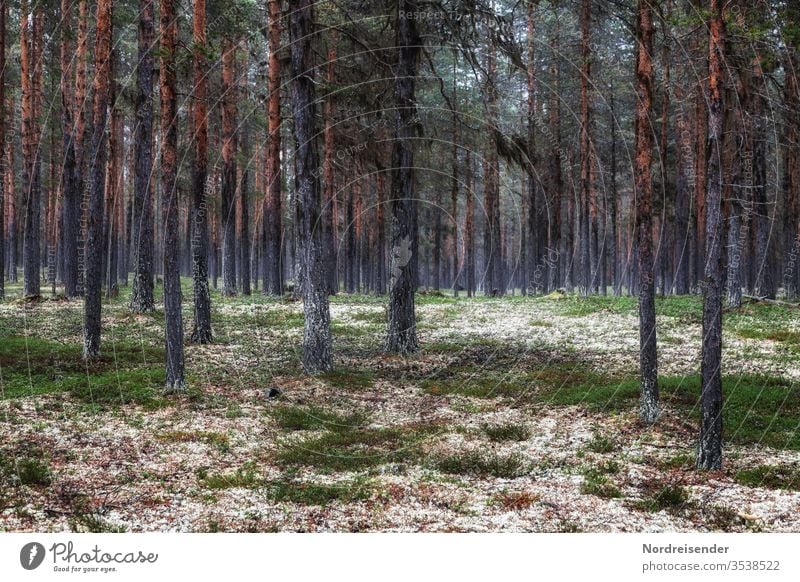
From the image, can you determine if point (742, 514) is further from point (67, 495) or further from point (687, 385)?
→ point (67, 495)

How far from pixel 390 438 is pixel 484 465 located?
1.94m

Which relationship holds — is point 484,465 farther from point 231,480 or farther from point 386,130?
point 386,130

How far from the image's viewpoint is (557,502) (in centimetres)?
838

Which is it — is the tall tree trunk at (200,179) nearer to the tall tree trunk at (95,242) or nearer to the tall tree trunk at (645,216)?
the tall tree trunk at (95,242)

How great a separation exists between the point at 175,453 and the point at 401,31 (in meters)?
13.0

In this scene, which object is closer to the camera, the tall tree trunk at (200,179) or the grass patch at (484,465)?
the grass patch at (484,465)

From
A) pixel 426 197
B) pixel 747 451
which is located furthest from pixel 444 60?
pixel 747 451

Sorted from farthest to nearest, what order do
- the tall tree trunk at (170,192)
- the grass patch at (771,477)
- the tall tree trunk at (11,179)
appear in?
the tall tree trunk at (11,179), the tall tree trunk at (170,192), the grass patch at (771,477)

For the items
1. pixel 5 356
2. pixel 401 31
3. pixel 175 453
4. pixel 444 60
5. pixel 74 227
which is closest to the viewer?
pixel 175 453

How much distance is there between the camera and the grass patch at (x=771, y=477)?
29.6ft

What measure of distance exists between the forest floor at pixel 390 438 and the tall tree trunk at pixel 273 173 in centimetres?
1258

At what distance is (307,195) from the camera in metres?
15.1

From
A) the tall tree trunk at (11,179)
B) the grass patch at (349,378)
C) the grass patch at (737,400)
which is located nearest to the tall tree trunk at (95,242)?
the grass patch at (349,378)

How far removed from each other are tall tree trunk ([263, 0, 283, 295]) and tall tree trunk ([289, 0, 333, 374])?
1210 centimetres
